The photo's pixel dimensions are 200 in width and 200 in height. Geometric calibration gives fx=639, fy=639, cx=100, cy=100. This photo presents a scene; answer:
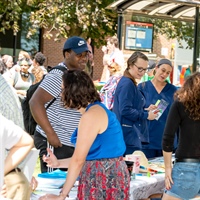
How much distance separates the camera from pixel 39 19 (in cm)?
2236

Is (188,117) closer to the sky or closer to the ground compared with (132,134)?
closer to the sky

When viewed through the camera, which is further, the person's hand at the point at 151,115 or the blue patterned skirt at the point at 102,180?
the person's hand at the point at 151,115

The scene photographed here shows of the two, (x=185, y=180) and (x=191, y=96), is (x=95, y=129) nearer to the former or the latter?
(x=191, y=96)

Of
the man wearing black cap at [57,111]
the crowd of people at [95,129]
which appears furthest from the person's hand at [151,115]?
the man wearing black cap at [57,111]

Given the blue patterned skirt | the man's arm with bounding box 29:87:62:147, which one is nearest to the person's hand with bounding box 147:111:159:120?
the man's arm with bounding box 29:87:62:147

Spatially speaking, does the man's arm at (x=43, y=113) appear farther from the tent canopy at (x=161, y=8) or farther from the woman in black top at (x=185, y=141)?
the tent canopy at (x=161, y=8)

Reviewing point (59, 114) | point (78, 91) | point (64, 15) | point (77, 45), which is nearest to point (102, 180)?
point (78, 91)

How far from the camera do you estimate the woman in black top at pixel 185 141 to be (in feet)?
16.7

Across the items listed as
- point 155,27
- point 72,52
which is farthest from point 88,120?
point 155,27

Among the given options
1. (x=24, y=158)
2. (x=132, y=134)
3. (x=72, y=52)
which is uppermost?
(x=72, y=52)

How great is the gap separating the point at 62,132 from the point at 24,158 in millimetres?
2207

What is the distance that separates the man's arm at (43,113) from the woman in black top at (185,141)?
3.09 feet

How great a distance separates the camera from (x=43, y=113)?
5375 millimetres

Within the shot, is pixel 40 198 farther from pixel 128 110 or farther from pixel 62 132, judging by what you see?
pixel 128 110
